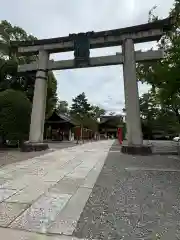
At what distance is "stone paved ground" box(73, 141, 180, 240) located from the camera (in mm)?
3236

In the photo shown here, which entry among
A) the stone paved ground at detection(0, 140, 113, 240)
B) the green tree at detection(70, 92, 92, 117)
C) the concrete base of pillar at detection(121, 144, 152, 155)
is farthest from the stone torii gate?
the green tree at detection(70, 92, 92, 117)

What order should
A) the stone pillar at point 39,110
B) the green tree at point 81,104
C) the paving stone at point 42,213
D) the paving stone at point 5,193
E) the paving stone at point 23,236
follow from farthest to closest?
the green tree at point 81,104
the stone pillar at point 39,110
the paving stone at point 5,193
the paving stone at point 42,213
the paving stone at point 23,236

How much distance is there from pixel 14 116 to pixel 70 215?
11.9m

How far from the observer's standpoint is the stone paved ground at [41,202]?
3232 mm

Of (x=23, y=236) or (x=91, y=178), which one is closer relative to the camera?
(x=23, y=236)

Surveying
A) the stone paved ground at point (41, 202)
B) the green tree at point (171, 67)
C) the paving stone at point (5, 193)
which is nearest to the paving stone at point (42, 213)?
the stone paved ground at point (41, 202)

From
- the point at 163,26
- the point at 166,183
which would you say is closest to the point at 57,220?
the point at 166,183

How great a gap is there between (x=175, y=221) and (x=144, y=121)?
40747 mm

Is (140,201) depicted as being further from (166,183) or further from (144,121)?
(144,121)

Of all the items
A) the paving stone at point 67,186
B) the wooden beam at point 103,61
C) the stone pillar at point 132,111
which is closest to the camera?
the paving stone at point 67,186

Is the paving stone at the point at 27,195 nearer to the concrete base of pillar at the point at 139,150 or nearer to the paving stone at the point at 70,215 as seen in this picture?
the paving stone at the point at 70,215

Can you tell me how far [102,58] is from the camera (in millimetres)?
14367

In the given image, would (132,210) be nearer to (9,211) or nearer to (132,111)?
(9,211)

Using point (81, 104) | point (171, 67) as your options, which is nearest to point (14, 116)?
point (171, 67)
